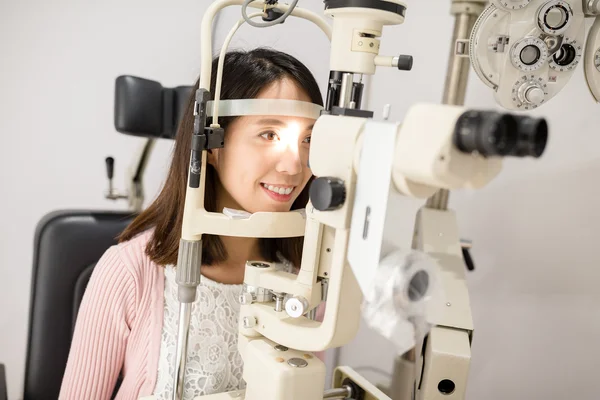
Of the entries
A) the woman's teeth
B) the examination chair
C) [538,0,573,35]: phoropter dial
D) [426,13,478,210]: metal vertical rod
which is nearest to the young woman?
the woman's teeth

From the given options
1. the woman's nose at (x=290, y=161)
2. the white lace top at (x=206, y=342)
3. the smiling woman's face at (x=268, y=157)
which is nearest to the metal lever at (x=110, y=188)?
the white lace top at (x=206, y=342)

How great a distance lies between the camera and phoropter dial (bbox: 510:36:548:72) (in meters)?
0.92

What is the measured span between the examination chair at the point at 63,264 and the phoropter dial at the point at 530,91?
736 millimetres

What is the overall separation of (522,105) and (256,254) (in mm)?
631

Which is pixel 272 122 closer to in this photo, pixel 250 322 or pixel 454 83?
pixel 250 322

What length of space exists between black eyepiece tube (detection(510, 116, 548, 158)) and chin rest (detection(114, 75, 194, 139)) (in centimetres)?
83

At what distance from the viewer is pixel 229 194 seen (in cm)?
107

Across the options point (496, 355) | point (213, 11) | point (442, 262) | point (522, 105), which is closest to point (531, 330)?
point (496, 355)

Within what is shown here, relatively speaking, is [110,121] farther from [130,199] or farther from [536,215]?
[536,215]

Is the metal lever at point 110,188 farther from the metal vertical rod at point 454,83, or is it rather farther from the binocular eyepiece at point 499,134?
the binocular eyepiece at point 499,134

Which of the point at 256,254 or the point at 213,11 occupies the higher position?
the point at 213,11

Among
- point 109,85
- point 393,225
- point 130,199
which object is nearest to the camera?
point 393,225

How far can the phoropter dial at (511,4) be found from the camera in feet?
3.03

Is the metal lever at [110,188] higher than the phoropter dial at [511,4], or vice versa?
the phoropter dial at [511,4]
